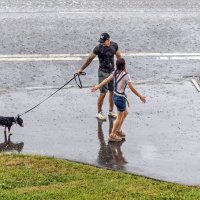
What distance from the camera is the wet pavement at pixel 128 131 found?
9.93 meters

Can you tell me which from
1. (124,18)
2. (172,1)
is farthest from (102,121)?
(172,1)

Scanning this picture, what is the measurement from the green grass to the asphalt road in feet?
1.53

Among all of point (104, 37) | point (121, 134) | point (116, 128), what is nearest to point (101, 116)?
point (121, 134)

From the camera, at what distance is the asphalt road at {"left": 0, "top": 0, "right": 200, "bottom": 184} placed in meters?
10.4

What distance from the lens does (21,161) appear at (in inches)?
382

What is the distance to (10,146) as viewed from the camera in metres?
10.6

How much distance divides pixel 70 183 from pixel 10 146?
213 cm

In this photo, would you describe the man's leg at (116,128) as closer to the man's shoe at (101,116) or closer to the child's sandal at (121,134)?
the child's sandal at (121,134)

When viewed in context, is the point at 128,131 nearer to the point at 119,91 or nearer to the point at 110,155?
the point at 119,91

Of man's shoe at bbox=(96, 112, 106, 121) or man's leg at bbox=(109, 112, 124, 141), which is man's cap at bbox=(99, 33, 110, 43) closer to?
man's shoe at bbox=(96, 112, 106, 121)

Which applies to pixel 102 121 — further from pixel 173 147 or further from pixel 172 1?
pixel 172 1

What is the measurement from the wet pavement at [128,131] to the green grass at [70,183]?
1.45 ft

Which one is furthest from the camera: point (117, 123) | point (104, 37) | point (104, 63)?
point (104, 63)

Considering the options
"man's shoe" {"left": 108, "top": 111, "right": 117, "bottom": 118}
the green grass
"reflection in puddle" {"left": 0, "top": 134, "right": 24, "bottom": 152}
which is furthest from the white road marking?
the green grass
